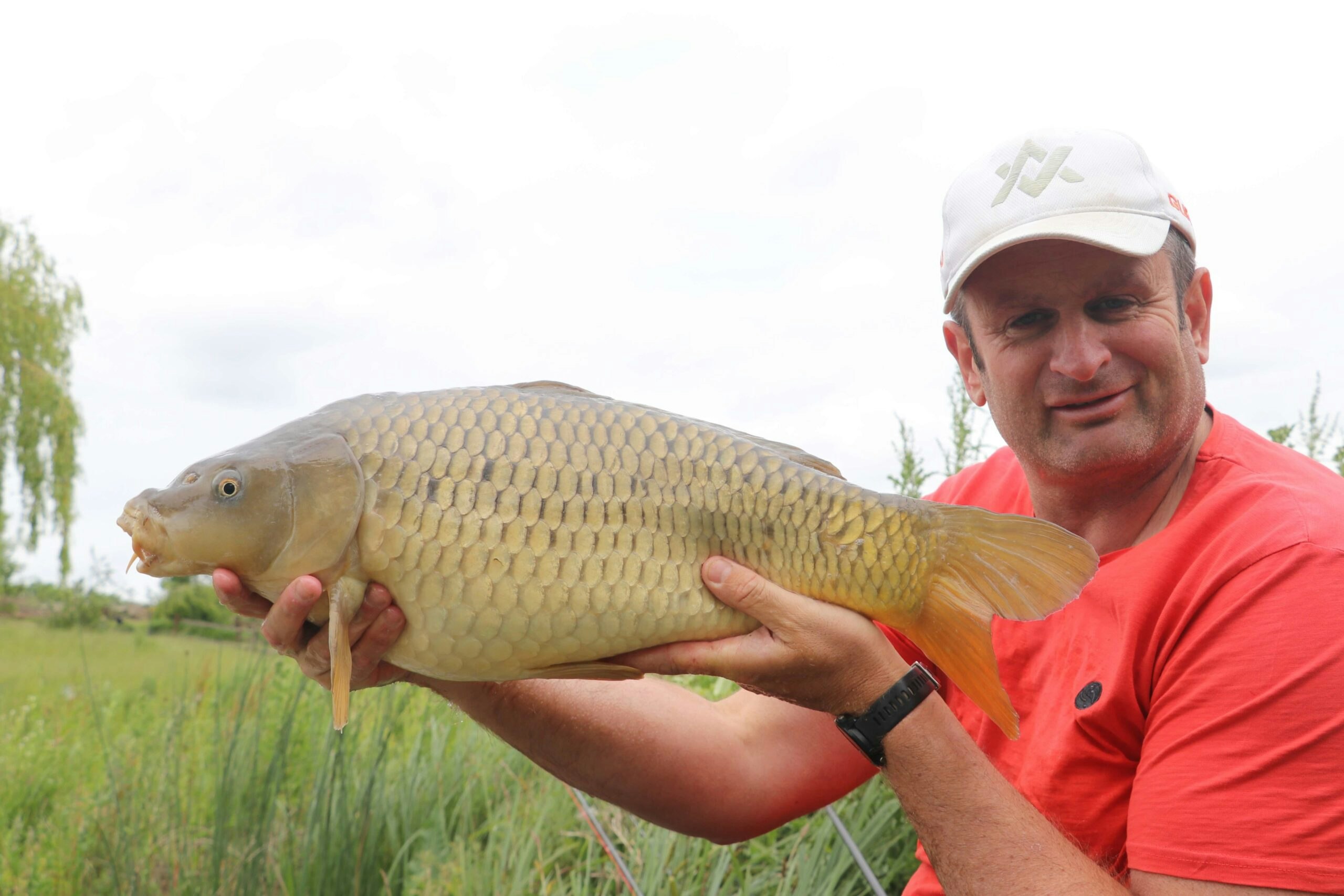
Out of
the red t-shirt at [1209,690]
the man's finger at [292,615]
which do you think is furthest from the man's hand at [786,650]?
the man's finger at [292,615]

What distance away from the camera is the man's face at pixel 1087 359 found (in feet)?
5.02

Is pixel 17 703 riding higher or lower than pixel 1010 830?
lower

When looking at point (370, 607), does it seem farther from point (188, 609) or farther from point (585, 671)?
point (188, 609)

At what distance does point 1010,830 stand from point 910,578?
352mm

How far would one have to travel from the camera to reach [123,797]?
2.69 meters

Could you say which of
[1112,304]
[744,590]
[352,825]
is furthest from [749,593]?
[352,825]

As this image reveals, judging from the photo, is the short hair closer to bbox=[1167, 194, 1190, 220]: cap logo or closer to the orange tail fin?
bbox=[1167, 194, 1190, 220]: cap logo

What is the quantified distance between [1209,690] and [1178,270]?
0.76m

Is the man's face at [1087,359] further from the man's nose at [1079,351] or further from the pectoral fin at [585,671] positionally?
the pectoral fin at [585,671]

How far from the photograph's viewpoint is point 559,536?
4.17 ft

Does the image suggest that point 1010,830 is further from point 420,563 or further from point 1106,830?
point 420,563

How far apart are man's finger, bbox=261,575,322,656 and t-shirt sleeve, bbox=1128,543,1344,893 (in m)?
1.11

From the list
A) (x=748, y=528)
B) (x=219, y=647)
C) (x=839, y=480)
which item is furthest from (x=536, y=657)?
(x=219, y=647)

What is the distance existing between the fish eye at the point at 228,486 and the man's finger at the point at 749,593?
628 mm
